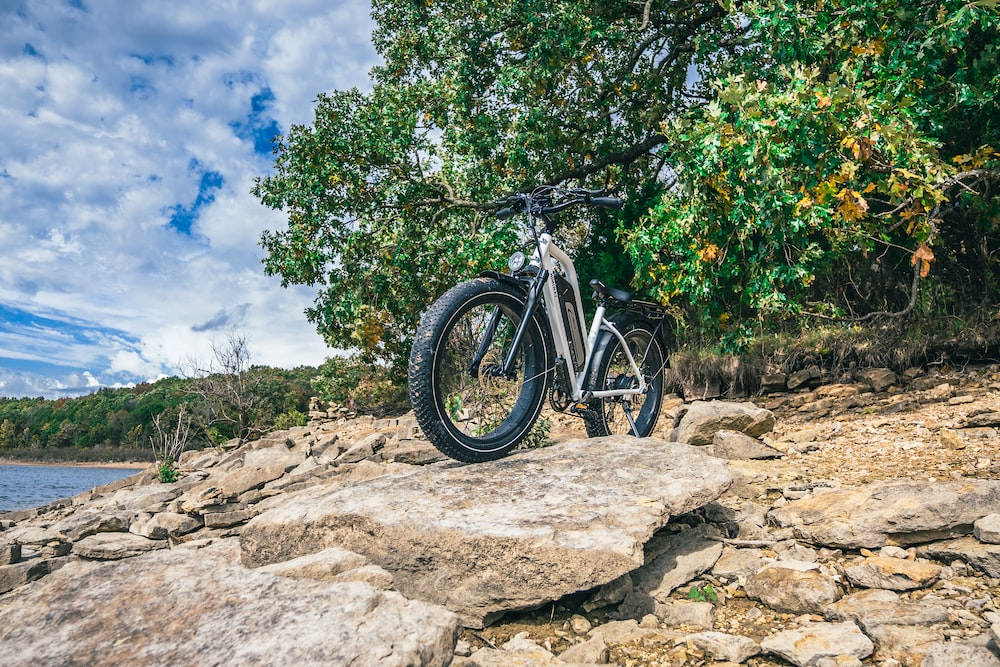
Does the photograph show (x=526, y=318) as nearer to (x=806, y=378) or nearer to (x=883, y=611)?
(x=883, y=611)

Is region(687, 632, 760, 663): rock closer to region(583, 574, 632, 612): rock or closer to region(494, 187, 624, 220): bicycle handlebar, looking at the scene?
region(583, 574, 632, 612): rock

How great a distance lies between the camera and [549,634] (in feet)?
10.6

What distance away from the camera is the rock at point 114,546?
7.05 meters

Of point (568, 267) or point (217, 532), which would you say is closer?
point (568, 267)

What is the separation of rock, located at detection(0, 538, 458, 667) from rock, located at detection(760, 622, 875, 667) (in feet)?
4.85

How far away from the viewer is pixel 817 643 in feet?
9.21

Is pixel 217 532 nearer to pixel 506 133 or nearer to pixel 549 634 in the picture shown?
pixel 549 634

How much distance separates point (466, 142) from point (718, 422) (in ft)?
22.1

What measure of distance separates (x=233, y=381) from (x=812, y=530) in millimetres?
24207

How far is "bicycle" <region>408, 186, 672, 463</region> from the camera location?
399 centimetres

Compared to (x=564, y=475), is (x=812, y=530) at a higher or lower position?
lower

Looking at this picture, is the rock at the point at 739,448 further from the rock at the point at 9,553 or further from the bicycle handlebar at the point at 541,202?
the rock at the point at 9,553

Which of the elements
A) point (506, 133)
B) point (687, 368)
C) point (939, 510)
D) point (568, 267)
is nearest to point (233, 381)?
point (506, 133)

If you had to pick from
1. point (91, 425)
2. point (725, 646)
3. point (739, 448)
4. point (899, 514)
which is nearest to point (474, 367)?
point (725, 646)
